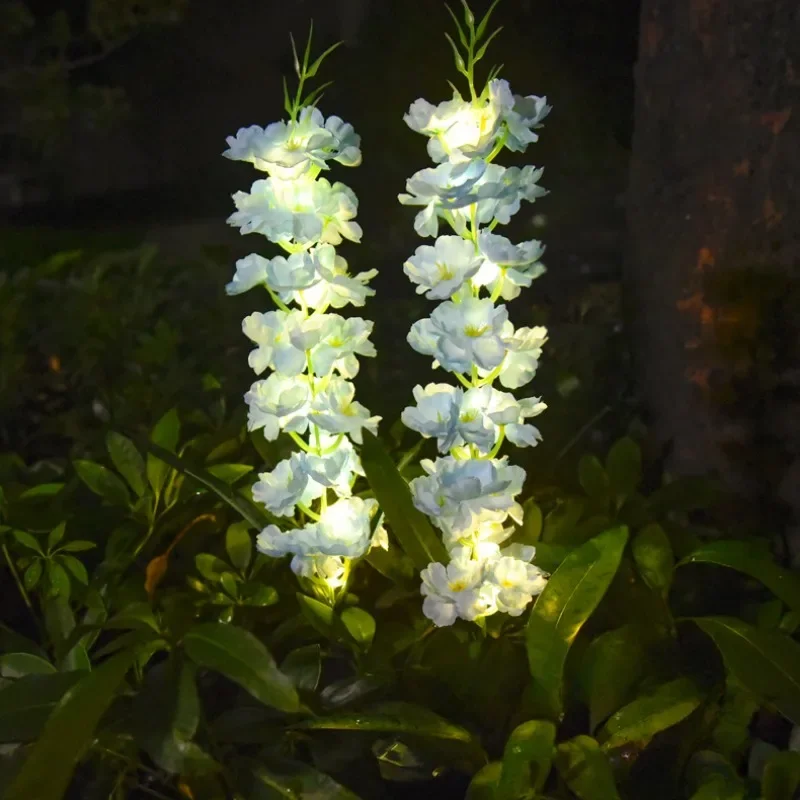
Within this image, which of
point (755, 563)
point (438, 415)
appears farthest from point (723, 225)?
point (438, 415)

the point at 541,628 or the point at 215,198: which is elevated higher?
the point at 215,198

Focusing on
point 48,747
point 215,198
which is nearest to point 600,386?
point 48,747

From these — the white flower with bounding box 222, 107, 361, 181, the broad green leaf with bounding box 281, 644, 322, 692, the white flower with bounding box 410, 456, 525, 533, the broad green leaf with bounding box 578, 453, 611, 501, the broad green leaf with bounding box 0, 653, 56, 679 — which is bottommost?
the broad green leaf with bounding box 0, 653, 56, 679

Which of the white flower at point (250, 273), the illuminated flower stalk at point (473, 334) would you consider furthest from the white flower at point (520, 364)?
the white flower at point (250, 273)

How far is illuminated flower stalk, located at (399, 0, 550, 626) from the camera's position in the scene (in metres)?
0.64

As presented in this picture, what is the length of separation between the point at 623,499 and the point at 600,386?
48cm

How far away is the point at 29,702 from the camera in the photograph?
0.68 meters

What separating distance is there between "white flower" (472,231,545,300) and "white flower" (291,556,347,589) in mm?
310

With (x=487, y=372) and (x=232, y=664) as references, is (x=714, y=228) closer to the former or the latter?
(x=487, y=372)

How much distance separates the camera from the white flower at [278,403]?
0.71 meters

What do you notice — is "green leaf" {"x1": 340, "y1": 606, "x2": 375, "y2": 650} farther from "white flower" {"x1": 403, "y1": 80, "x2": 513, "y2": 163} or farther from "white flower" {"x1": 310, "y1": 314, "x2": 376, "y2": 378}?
"white flower" {"x1": 403, "y1": 80, "x2": 513, "y2": 163}

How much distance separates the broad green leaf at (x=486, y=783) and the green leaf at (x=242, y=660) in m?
0.16

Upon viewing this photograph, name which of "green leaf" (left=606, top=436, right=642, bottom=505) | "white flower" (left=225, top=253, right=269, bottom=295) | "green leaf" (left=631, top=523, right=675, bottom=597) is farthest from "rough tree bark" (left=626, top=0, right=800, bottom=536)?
"white flower" (left=225, top=253, right=269, bottom=295)

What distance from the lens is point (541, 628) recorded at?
2.34 ft
